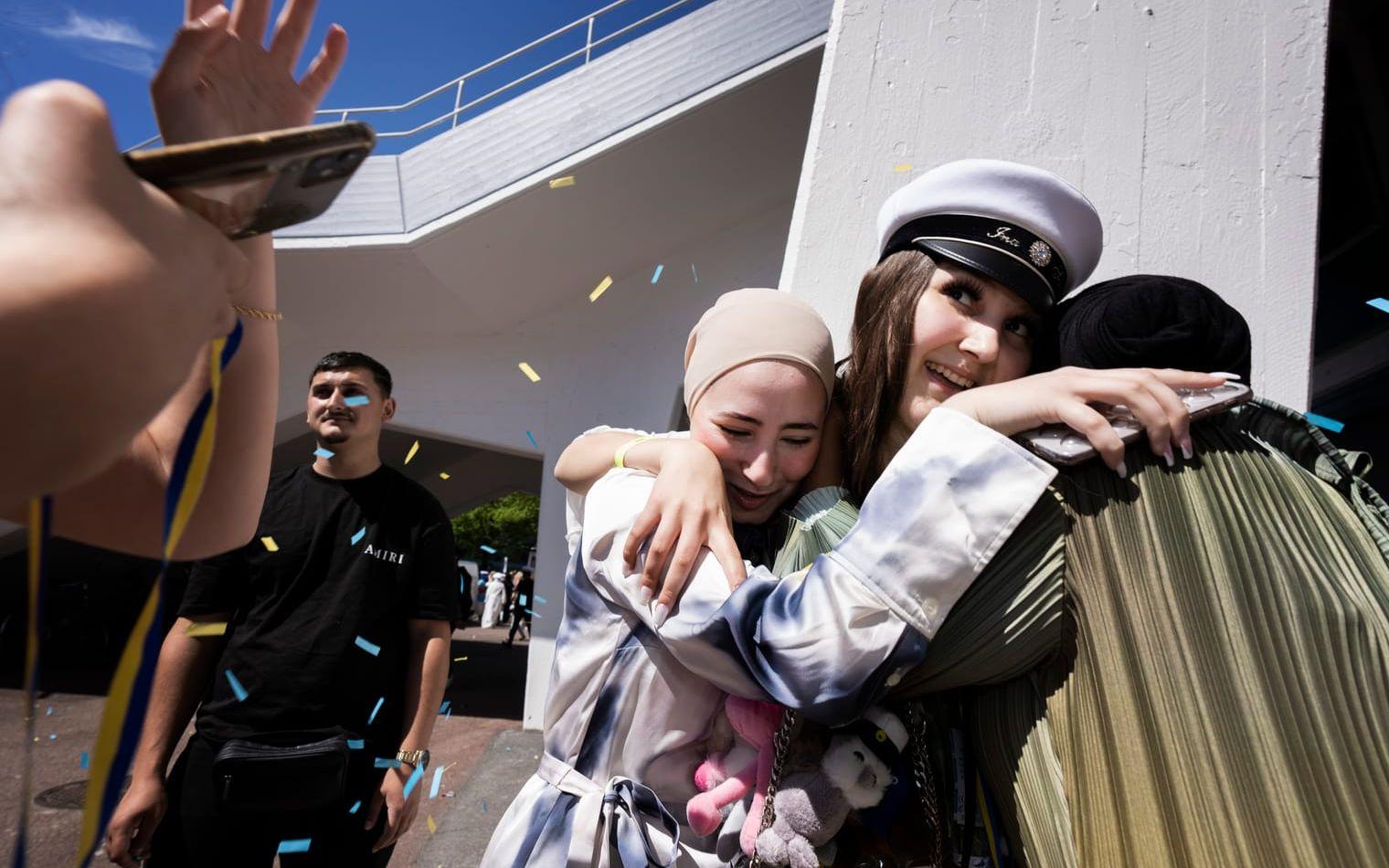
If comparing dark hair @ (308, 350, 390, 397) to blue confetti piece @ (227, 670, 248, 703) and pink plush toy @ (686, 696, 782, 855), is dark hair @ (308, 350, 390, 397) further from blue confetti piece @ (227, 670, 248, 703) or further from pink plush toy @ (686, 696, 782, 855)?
pink plush toy @ (686, 696, 782, 855)

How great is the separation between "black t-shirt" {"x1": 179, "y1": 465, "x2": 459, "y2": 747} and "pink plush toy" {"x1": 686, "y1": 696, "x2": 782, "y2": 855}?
70.9 inches

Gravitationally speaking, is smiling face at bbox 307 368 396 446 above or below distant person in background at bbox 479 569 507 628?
→ below

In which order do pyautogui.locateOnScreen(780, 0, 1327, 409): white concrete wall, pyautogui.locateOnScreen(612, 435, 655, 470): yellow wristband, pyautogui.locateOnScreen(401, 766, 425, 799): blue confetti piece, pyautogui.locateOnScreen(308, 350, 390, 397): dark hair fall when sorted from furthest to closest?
1. pyautogui.locateOnScreen(308, 350, 390, 397): dark hair
2. pyautogui.locateOnScreen(401, 766, 425, 799): blue confetti piece
3. pyautogui.locateOnScreen(780, 0, 1327, 409): white concrete wall
4. pyautogui.locateOnScreen(612, 435, 655, 470): yellow wristband

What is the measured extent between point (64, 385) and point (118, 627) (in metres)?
14.4

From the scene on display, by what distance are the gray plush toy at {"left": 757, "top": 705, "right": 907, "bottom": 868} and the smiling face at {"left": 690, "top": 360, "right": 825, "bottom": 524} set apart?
0.47 m

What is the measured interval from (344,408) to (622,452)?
1.83 meters

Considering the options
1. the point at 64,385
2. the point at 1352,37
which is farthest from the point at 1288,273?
the point at 1352,37

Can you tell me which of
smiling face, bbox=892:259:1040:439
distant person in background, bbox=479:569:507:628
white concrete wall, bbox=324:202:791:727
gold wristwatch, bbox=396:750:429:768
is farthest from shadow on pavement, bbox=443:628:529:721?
smiling face, bbox=892:259:1040:439

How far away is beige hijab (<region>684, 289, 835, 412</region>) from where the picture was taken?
1642mm

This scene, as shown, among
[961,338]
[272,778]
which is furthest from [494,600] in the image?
[961,338]

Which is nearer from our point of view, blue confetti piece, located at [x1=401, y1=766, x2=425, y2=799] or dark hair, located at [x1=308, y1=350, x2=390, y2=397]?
blue confetti piece, located at [x1=401, y1=766, x2=425, y2=799]

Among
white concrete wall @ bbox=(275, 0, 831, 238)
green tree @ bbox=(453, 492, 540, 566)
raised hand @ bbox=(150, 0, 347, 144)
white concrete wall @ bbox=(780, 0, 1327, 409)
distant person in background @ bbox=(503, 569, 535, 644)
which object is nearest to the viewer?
raised hand @ bbox=(150, 0, 347, 144)

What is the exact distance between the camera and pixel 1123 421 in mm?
1233

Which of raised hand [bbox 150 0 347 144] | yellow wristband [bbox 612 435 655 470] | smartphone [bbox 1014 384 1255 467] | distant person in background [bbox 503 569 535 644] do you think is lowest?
smartphone [bbox 1014 384 1255 467]
